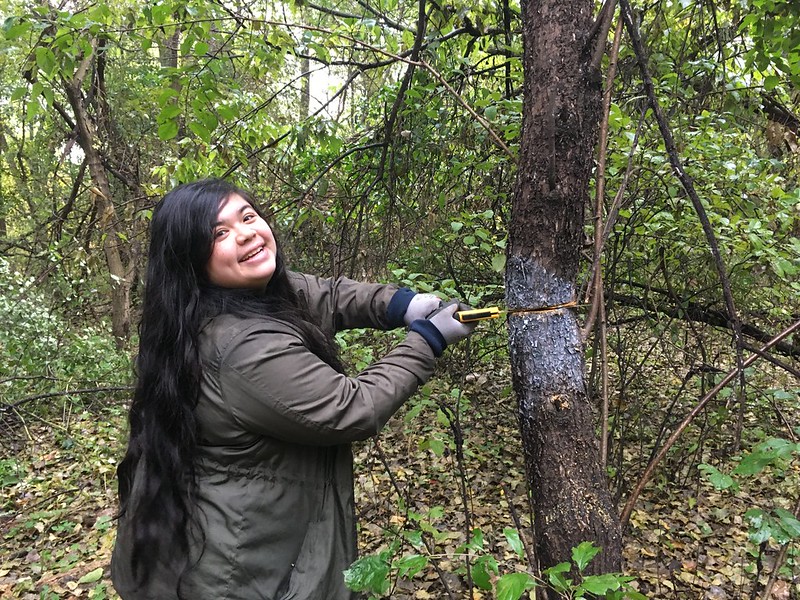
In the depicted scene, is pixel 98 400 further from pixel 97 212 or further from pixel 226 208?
pixel 226 208

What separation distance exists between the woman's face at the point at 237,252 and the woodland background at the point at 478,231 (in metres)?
0.74

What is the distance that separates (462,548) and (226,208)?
1.13m

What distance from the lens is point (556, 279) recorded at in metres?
1.37

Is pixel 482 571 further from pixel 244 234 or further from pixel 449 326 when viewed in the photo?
pixel 244 234

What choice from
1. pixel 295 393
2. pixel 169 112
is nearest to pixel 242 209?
pixel 295 393

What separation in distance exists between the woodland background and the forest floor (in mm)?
20

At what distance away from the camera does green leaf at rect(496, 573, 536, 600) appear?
3.24ft

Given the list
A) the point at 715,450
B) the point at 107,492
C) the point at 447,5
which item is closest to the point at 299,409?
the point at 447,5

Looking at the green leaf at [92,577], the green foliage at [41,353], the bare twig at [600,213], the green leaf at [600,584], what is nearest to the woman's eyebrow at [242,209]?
the bare twig at [600,213]

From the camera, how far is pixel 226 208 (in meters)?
1.48

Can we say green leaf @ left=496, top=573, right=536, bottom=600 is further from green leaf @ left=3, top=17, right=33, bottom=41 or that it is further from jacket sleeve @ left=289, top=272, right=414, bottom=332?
green leaf @ left=3, top=17, right=33, bottom=41

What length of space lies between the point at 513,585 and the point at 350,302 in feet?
3.52

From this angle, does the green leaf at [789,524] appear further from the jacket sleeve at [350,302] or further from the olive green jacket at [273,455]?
the jacket sleeve at [350,302]

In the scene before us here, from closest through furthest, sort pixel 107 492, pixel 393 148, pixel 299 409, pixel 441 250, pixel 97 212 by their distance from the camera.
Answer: pixel 299 409 → pixel 393 148 → pixel 441 250 → pixel 107 492 → pixel 97 212
